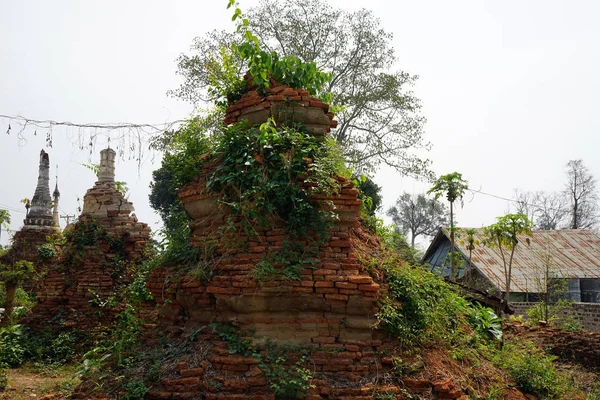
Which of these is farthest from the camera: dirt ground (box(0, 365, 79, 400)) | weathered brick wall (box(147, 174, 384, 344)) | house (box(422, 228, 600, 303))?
house (box(422, 228, 600, 303))

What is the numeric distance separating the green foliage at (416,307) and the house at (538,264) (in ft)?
30.2

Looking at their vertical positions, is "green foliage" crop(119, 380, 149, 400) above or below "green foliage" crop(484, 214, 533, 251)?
below

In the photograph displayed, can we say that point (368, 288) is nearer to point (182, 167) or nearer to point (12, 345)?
point (182, 167)

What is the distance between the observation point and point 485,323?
6715 millimetres

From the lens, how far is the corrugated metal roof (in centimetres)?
1599

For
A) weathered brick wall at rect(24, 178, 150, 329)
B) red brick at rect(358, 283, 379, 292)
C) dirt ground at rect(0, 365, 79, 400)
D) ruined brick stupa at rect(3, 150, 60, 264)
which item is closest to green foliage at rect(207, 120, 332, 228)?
red brick at rect(358, 283, 379, 292)

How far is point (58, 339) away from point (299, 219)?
6.20m

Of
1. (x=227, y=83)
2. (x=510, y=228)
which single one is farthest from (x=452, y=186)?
(x=227, y=83)

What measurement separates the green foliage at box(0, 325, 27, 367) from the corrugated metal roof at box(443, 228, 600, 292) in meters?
11.7

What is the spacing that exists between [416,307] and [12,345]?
23.4ft

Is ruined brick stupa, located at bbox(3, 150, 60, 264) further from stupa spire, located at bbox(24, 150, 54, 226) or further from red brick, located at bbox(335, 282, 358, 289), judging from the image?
red brick, located at bbox(335, 282, 358, 289)

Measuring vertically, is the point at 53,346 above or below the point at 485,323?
below

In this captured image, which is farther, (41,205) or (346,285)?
(41,205)

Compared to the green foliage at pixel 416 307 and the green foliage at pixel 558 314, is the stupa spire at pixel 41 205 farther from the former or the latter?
the green foliage at pixel 558 314
